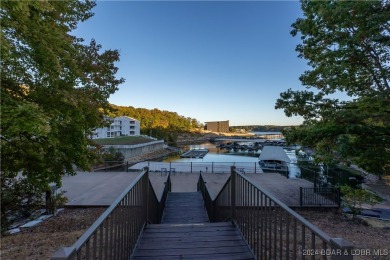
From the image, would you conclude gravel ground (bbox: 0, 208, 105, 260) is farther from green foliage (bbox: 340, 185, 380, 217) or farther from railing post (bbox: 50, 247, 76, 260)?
green foliage (bbox: 340, 185, 380, 217)

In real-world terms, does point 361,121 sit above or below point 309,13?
below

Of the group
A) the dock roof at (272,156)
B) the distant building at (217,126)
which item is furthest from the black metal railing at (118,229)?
the distant building at (217,126)

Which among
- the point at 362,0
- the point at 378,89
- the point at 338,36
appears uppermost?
the point at 362,0

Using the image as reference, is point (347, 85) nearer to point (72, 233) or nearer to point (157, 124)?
point (72, 233)

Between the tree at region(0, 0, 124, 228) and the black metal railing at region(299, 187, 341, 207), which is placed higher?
the tree at region(0, 0, 124, 228)

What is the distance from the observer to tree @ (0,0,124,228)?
257 centimetres

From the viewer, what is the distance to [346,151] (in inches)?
225

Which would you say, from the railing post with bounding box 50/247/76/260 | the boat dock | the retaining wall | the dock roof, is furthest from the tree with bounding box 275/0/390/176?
the boat dock

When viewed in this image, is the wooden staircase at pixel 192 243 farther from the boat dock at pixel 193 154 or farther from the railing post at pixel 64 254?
the boat dock at pixel 193 154

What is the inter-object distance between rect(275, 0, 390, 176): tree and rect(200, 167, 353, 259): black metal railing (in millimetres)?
3728

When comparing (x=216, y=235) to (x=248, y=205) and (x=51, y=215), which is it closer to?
(x=248, y=205)

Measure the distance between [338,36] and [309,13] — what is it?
1.25 meters

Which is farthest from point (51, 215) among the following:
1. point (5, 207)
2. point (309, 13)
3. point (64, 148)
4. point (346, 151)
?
point (309, 13)

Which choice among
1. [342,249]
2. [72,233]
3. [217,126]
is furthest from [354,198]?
[217,126]
